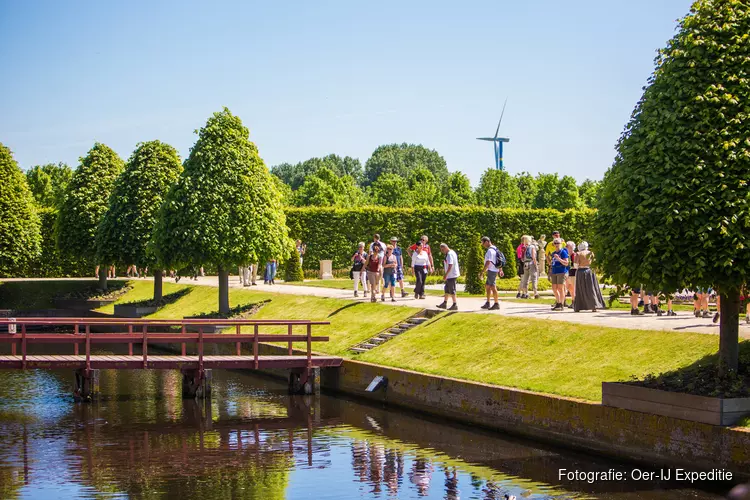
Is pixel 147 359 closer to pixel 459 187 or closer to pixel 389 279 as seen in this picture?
pixel 389 279

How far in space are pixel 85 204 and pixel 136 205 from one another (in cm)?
498

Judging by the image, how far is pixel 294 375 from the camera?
22844 millimetres

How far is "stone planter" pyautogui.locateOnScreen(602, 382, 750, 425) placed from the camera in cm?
1329

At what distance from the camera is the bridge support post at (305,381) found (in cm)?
2239

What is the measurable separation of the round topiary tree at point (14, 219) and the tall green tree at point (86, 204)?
135 centimetres

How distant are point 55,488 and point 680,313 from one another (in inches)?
592

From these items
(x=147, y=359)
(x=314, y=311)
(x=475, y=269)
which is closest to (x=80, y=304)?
(x=314, y=311)

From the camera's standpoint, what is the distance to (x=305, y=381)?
2247cm

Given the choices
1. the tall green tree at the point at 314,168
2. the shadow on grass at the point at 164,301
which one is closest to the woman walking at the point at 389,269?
the shadow on grass at the point at 164,301

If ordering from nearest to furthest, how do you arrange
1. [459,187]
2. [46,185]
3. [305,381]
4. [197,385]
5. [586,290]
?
[197,385], [305,381], [586,290], [46,185], [459,187]

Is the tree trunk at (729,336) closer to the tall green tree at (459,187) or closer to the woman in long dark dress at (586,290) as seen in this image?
the woman in long dark dress at (586,290)

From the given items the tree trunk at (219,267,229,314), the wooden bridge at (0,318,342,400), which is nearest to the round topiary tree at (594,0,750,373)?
the wooden bridge at (0,318,342,400)

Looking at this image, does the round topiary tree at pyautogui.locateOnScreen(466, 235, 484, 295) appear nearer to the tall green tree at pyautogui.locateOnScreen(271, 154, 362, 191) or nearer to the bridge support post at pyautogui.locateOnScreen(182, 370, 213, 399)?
the bridge support post at pyautogui.locateOnScreen(182, 370, 213, 399)

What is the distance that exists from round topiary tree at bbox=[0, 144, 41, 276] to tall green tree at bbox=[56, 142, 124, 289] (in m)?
1.35
